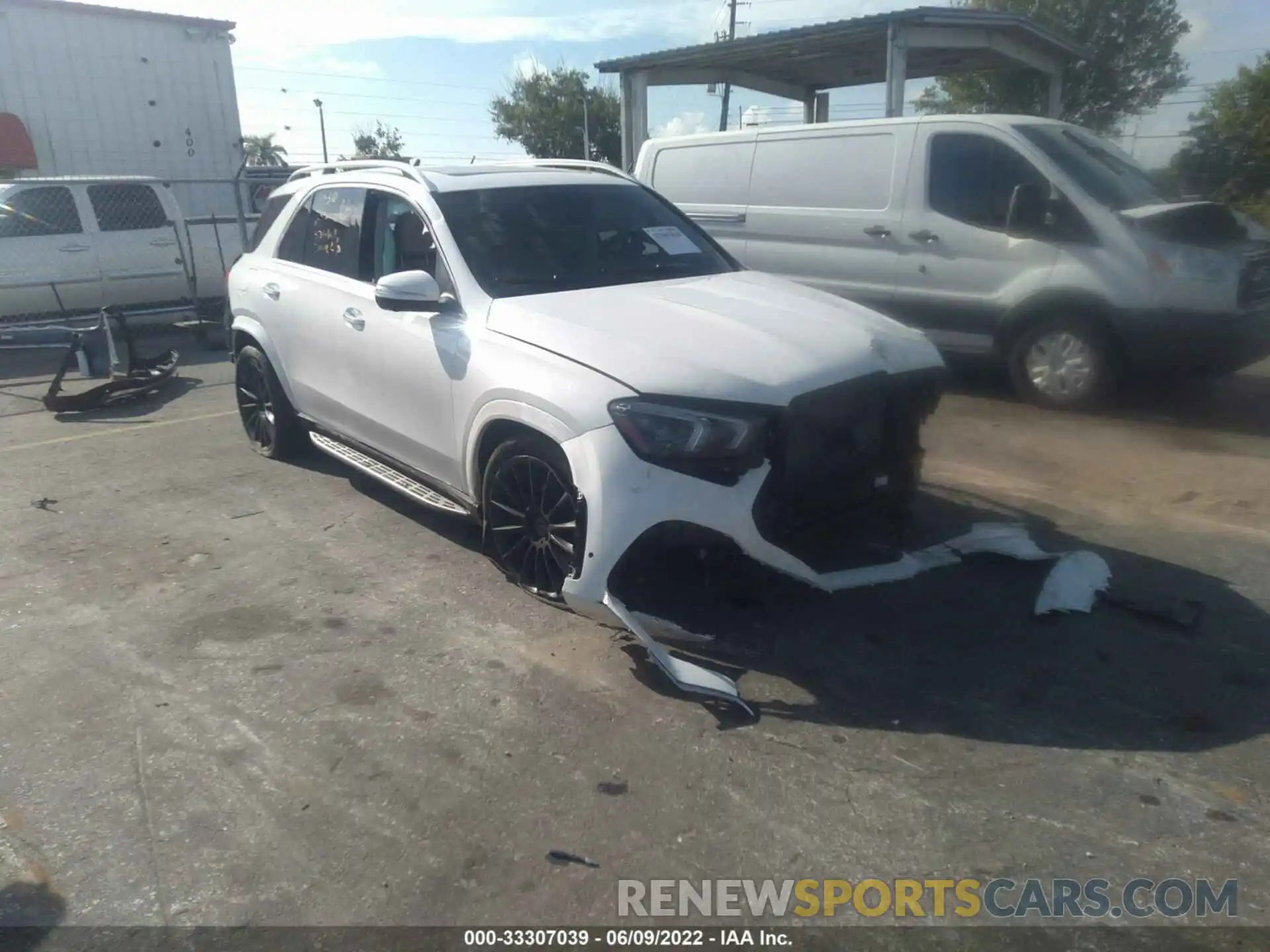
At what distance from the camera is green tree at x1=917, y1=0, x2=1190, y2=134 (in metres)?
31.1

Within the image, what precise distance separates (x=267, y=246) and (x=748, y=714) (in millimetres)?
4419

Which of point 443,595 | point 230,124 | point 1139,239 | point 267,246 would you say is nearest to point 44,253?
point 267,246

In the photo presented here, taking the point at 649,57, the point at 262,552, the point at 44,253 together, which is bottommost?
the point at 262,552

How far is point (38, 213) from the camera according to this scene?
11492 mm

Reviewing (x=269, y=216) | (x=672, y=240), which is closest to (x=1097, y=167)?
(x=672, y=240)

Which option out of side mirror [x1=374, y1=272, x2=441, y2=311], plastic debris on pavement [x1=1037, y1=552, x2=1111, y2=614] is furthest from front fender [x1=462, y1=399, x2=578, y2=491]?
plastic debris on pavement [x1=1037, y1=552, x2=1111, y2=614]

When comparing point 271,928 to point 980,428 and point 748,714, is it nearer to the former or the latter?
point 748,714

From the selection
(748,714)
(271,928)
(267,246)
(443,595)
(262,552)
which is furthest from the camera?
(267,246)

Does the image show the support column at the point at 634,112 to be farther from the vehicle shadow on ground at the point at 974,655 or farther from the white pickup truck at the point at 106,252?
the vehicle shadow on ground at the point at 974,655

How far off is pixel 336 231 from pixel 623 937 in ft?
13.8

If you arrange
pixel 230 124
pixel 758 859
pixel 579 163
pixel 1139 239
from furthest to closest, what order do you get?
pixel 230 124
pixel 1139 239
pixel 579 163
pixel 758 859

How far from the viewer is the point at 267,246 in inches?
245

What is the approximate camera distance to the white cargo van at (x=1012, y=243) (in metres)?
6.93

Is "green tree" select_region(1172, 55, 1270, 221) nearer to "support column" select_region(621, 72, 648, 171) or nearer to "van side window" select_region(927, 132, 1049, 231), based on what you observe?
"support column" select_region(621, 72, 648, 171)
